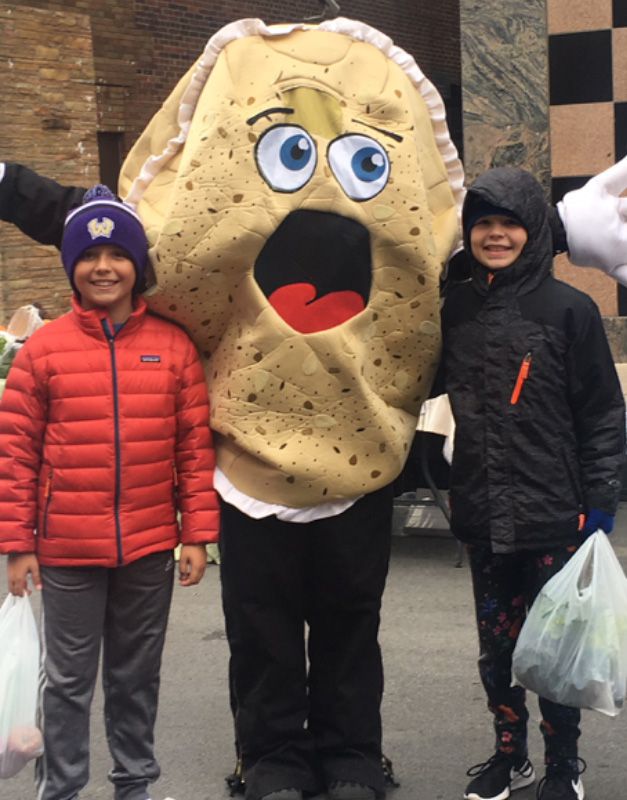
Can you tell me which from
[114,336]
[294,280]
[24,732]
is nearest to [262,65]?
[294,280]

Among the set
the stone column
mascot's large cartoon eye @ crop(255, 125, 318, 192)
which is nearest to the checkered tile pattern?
the stone column

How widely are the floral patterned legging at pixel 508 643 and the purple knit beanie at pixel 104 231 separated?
1.12m

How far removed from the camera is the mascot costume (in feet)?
10.7

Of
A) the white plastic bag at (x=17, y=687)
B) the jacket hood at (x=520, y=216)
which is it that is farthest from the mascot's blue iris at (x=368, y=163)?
the white plastic bag at (x=17, y=687)

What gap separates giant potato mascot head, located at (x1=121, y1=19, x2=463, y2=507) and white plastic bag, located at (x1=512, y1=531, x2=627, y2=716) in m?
0.53

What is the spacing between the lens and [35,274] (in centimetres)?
1104

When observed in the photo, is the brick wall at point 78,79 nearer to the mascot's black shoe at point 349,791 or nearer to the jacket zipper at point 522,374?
the jacket zipper at point 522,374

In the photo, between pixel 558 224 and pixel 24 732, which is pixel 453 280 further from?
pixel 24 732

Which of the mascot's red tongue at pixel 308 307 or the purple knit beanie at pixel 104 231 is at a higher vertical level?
the purple knit beanie at pixel 104 231

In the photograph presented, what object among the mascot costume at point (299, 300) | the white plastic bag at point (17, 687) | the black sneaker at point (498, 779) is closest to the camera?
the white plastic bag at point (17, 687)

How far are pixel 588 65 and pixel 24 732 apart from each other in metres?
5.06

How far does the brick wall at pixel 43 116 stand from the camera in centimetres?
1069

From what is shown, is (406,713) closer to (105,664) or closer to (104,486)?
(105,664)

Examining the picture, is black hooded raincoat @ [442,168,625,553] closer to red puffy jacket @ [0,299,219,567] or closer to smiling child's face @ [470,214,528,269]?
smiling child's face @ [470,214,528,269]
